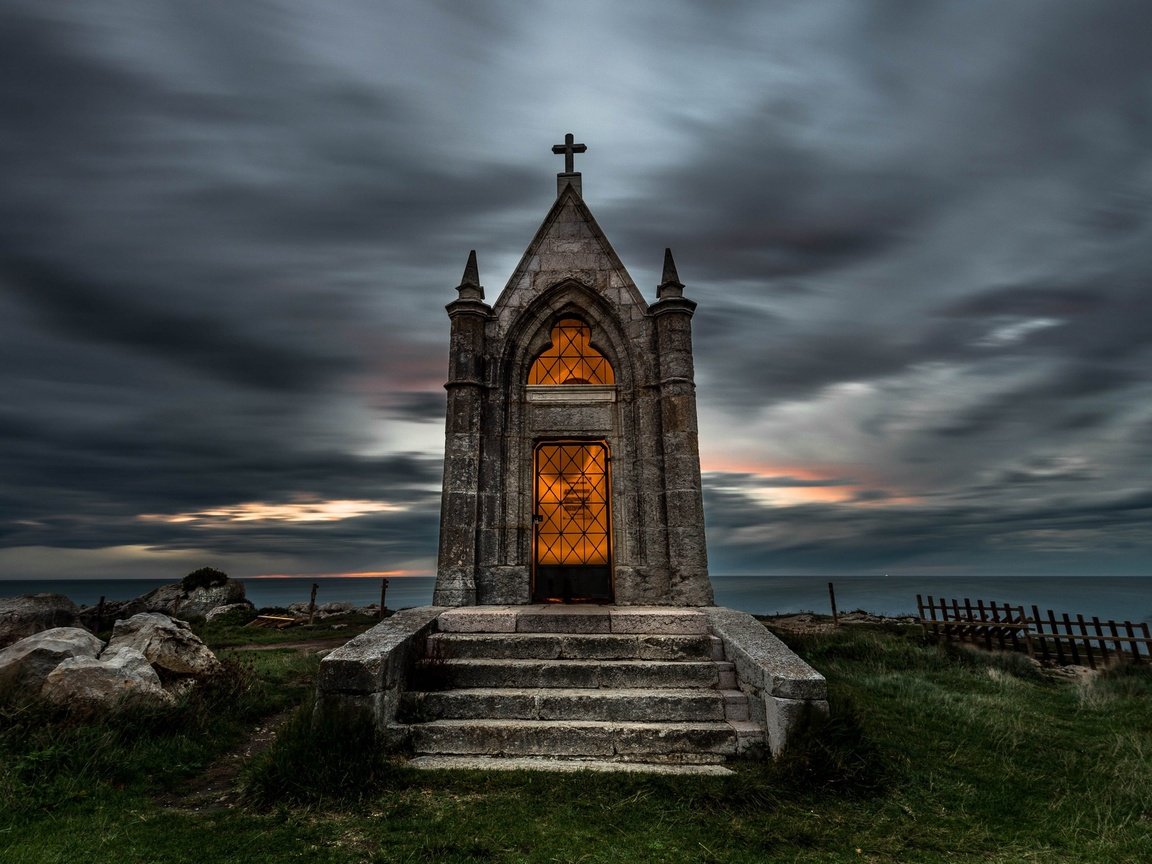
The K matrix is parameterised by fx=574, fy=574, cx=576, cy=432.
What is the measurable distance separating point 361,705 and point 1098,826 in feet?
20.0

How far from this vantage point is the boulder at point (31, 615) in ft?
25.6

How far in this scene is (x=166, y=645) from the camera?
7137mm

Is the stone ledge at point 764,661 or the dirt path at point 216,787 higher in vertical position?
the stone ledge at point 764,661

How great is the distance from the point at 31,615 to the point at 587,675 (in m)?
7.91

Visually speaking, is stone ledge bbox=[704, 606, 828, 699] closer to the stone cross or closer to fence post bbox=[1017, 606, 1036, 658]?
the stone cross

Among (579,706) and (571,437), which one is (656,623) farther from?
(571,437)

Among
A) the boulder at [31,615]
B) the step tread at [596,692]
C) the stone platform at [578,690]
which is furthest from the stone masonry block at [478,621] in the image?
the boulder at [31,615]

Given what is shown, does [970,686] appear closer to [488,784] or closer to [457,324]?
[488,784]

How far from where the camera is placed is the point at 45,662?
5988 mm

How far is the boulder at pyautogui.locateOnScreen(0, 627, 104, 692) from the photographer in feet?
18.9

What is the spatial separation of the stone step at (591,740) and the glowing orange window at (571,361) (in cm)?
575

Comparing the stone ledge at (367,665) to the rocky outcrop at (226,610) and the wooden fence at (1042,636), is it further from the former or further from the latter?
the rocky outcrop at (226,610)

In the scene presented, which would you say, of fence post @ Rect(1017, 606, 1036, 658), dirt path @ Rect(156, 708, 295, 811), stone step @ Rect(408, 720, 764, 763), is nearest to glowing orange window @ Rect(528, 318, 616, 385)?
stone step @ Rect(408, 720, 764, 763)

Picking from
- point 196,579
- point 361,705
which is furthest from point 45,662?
point 196,579
